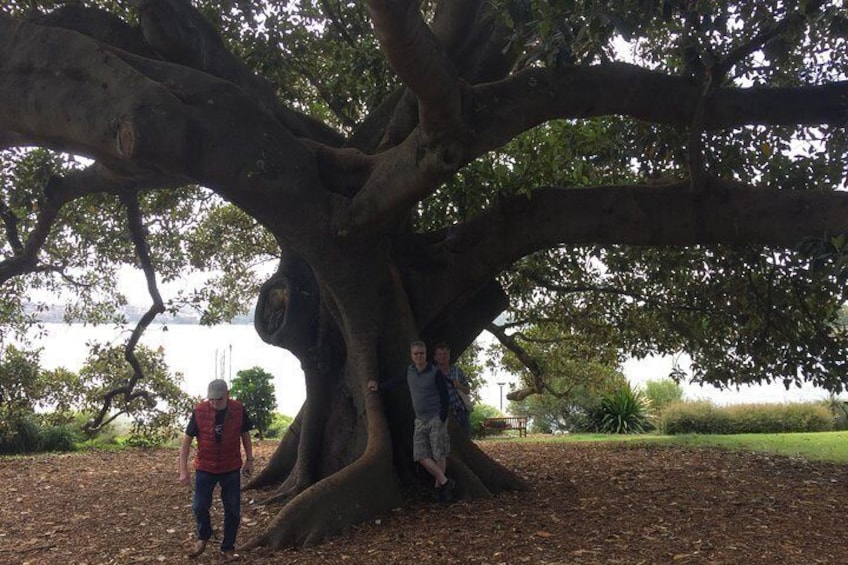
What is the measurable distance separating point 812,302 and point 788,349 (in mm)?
833

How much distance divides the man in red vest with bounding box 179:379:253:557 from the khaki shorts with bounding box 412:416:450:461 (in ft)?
5.84

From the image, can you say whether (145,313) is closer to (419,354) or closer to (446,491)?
(419,354)

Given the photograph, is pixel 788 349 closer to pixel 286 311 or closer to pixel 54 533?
pixel 286 311

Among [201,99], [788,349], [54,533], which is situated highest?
[201,99]

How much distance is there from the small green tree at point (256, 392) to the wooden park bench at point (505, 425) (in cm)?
612

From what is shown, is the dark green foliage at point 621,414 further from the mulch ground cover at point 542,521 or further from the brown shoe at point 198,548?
the brown shoe at point 198,548

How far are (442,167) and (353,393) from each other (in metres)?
3.27

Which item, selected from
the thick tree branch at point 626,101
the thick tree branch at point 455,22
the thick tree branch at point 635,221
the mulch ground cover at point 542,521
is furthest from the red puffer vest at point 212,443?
the thick tree branch at point 455,22

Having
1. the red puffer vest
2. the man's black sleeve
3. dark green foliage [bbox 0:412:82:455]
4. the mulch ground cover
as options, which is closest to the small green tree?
dark green foliage [bbox 0:412:82:455]

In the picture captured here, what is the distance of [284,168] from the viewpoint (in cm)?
713

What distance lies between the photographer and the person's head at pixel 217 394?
6.19 meters

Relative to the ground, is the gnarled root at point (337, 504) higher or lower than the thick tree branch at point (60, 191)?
lower

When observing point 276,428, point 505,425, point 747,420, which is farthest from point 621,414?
point 276,428

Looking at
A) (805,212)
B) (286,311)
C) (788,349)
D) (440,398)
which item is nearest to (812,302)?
(788,349)
